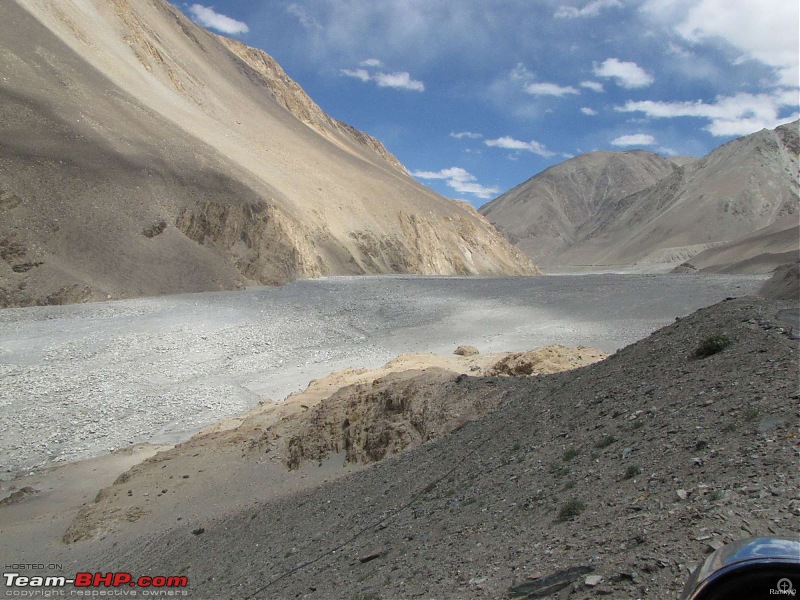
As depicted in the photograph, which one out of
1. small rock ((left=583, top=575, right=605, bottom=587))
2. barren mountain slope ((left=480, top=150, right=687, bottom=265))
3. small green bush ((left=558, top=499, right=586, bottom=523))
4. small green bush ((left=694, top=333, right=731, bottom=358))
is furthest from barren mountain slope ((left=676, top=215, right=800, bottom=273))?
barren mountain slope ((left=480, top=150, right=687, bottom=265))

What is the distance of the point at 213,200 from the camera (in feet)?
113

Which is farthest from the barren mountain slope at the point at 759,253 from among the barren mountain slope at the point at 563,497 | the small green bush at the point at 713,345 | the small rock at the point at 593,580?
the small rock at the point at 593,580

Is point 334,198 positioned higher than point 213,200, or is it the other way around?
point 334,198

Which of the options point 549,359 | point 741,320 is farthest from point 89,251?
point 741,320

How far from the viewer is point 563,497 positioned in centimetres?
407

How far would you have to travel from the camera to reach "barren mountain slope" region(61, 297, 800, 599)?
120 inches

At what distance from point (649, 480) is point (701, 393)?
1.47 meters

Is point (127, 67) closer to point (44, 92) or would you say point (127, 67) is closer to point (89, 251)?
point (44, 92)

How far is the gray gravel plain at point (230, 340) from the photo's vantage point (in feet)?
44.3

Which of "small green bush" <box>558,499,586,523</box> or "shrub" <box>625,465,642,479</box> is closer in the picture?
"small green bush" <box>558,499,586,523</box>

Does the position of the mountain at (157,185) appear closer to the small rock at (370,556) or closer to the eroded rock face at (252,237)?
the eroded rock face at (252,237)
